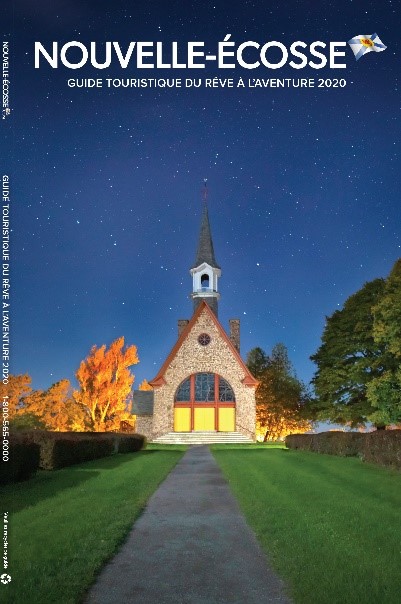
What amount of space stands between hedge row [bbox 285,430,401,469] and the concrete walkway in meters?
10.7

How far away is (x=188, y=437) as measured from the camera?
4459 cm

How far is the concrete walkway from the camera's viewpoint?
5.63 metres

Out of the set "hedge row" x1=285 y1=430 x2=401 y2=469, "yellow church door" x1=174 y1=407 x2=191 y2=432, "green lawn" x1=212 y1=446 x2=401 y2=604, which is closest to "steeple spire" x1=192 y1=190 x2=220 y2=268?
"yellow church door" x1=174 y1=407 x2=191 y2=432

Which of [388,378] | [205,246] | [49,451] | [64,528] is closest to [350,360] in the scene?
[388,378]

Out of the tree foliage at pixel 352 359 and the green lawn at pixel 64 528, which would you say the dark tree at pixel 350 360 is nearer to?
the tree foliage at pixel 352 359

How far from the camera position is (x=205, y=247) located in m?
56.3

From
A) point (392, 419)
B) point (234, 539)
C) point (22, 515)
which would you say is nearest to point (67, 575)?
point (234, 539)

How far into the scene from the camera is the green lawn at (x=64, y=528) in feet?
19.1

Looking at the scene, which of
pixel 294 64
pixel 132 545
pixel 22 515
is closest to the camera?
pixel 132 545

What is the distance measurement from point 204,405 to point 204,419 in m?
1.20

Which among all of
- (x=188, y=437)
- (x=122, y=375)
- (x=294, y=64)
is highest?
(x=294, y=64)

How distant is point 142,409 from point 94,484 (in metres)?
34.2

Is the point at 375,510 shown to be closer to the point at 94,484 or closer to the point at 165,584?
the point at 165,584

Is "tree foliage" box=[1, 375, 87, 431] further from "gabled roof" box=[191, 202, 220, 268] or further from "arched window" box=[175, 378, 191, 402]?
"gabled roof" box=[191, 202, 220, 268]
